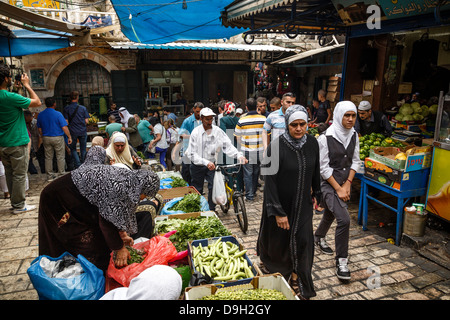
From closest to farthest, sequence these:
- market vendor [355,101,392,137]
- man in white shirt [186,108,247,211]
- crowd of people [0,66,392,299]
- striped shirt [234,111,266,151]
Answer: crowd of people [0,66,392,299], man in white shirt [186,108,247,211], market vendor [355,101,392,137], striped shirt [234,111,266,151]

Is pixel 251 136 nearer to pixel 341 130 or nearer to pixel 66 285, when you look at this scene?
pixel 341 130

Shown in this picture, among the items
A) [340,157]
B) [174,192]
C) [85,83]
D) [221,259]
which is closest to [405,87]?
[340,157]

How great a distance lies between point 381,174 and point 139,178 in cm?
406

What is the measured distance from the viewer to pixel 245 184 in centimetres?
722

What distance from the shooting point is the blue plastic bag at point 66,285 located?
8.80 ft

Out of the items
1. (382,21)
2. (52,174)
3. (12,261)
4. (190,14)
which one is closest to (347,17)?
(382,21)

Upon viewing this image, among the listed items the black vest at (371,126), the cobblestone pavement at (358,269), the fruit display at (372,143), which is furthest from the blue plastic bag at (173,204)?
the black vest at (371,126)

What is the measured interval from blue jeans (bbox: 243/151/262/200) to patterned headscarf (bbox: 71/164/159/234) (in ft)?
13.5

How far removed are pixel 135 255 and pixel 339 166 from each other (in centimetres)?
284

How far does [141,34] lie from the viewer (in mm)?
8070

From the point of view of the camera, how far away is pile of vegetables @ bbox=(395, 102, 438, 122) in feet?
24.0

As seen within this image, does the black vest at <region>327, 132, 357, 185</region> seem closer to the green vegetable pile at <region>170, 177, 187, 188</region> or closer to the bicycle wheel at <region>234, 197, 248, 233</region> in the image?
the bicycle wheel at <region>234, 197, 248, 233</region>

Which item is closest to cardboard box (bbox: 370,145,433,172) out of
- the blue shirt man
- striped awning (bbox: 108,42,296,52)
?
the blue shirt man

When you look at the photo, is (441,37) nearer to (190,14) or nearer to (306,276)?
(190,14)
